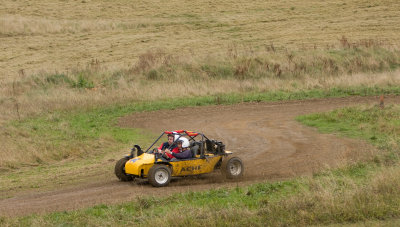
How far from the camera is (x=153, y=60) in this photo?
36562 mm

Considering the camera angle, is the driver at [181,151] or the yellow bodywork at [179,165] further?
the driver at [181,151]

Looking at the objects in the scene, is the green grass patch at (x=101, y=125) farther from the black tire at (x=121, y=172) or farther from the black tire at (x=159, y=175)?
the black tire at (x=159, y=175)

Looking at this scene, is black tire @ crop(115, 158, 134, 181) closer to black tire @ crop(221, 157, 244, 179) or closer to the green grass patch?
black tire @ crop(221, 157, 244, 179)

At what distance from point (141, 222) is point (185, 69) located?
975 inches

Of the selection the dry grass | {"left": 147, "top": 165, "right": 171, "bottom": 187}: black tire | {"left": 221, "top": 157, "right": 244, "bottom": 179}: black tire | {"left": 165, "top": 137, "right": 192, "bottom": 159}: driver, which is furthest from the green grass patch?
the dry grass

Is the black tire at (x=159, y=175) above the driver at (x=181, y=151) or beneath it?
beneath

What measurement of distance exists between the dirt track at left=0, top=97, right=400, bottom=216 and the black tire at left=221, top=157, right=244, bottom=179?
28cm

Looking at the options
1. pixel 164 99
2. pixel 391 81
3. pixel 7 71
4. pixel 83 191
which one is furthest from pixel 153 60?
pixel 83 191

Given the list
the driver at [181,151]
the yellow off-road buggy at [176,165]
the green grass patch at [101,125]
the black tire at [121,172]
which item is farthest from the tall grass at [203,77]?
the driver at [181,151]

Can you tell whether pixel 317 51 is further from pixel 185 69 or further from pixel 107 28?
pixel 107 28

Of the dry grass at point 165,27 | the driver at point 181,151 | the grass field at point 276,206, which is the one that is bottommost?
the grass field at point 276,206

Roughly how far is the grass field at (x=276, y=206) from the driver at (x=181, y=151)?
2.02 metres

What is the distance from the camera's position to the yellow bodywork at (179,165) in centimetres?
1490

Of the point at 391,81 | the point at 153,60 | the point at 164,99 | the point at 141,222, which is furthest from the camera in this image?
the point at 153,60
